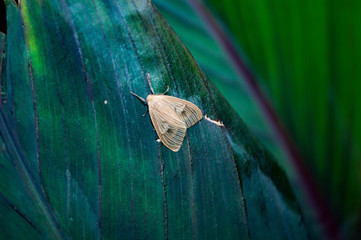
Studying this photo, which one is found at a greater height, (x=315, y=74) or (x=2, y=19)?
(x=2, y=19)

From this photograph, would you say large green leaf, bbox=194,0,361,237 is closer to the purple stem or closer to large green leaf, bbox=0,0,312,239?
the purple stem

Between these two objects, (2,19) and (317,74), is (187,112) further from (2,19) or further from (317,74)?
(2,19)

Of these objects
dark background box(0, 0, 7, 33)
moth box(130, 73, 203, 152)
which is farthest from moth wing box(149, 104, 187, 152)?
dark background box(0, 0, 7, 33)

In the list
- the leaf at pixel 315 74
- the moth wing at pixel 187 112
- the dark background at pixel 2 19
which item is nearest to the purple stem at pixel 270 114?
the leaf at pixel 315 74

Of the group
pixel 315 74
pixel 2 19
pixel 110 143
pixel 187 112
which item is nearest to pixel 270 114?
pixel 315 74

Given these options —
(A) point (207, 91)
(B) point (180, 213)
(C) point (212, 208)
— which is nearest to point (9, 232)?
(B) point (180, 213)

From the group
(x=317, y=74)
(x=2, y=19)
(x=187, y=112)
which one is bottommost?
(x=317, y=74)

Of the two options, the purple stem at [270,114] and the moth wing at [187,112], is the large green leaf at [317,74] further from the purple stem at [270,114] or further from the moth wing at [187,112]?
the moth wing at [187,112]

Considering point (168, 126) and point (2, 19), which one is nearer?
point (2, 19)
